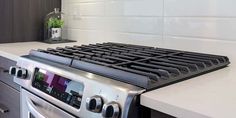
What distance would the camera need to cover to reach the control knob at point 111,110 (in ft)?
2.18

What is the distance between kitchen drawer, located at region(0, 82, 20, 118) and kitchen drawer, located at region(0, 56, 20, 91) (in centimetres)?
2

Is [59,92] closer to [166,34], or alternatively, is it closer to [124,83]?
[124,83]

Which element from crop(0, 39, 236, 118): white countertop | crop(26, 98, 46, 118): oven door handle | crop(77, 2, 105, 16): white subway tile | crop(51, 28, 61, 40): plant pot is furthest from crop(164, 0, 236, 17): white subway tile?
crop(51, 28, 61, 40): plant pot

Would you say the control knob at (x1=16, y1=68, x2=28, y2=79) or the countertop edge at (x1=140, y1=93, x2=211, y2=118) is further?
the control knob at (x1=16, y1=68, x2=28, y2=79)

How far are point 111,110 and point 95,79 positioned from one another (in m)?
0.14

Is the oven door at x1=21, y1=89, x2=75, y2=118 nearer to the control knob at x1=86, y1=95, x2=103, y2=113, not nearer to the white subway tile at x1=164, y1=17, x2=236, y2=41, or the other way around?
the control knob at x1=86, y1=95, x2=103, y2=113

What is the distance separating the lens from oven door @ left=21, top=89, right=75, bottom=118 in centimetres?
90

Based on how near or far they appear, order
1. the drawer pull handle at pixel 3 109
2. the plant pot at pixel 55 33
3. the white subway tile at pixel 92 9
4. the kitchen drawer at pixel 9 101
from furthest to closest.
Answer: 1. the plant pot at pixel 55 33
2. the white subway tile at pixel 92 9
3. the drawer pull handle at pixel 3 109
4. the kitchen drawer at pixel 9 101

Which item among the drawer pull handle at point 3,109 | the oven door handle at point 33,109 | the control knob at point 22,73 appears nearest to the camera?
the oven door handle at point 33,109

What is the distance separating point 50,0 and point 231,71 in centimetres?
149

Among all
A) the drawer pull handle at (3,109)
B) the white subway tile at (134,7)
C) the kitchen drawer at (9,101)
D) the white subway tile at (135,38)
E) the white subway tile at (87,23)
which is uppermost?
the white subway tile at (134,7)

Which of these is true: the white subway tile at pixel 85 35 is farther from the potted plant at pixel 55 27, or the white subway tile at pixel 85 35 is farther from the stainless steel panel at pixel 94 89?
the stainless steel panel at pixel 94 89

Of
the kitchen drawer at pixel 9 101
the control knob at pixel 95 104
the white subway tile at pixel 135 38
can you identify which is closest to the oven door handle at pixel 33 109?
the kitchen drawer at pixel 9 101

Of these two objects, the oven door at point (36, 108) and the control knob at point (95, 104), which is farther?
the oven door at point (36, 108)
